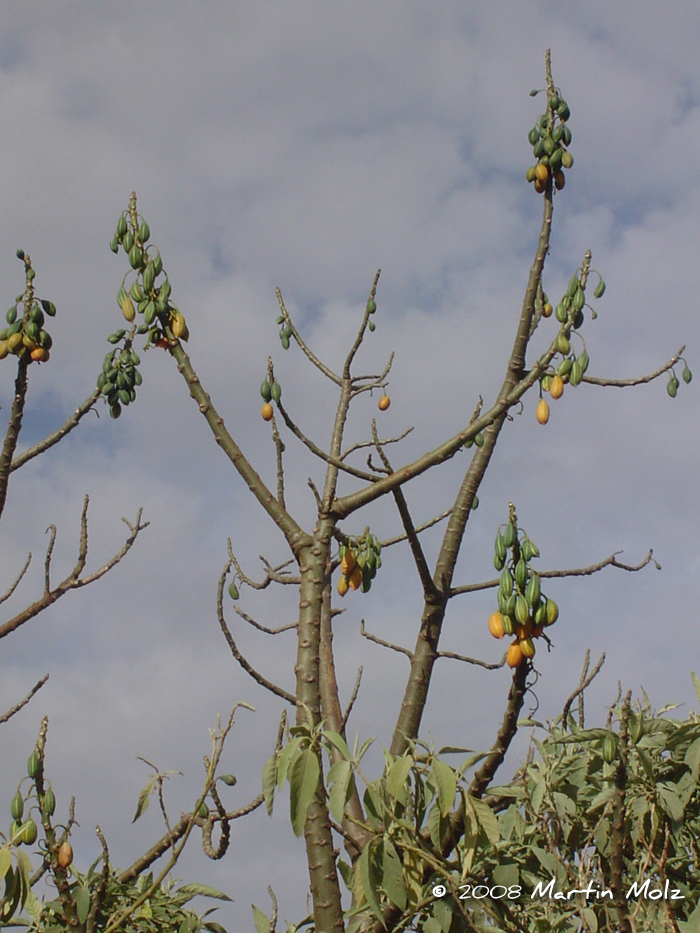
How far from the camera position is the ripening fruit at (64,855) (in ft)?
10.4

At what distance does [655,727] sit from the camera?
331 cm

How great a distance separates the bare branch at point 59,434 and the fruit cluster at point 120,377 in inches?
3.4

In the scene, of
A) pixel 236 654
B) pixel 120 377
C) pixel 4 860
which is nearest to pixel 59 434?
pixel 120 377

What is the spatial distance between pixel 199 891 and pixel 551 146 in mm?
4124

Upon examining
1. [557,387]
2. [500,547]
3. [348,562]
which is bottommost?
[500,547]

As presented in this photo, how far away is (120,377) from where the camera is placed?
555 centimetres

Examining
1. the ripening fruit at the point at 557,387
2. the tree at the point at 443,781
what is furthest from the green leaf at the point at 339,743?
the ripening fruit at the point at 557,387

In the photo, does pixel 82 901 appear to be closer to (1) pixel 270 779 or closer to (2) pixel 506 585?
(1) pixel 270 779

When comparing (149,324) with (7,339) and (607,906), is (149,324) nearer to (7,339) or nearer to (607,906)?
(7,339)

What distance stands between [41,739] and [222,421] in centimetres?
157

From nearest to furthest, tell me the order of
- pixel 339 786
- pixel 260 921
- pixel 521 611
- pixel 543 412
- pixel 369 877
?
pixel 339 786
pixel 369 877
pixel 521 611
pixel 260 921
pixel 543 412

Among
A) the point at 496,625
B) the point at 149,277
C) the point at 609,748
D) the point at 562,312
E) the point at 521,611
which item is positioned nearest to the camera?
the point at 521,611

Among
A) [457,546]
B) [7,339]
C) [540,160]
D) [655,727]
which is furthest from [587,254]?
[7,339]

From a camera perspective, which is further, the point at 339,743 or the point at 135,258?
the point at 135,258
